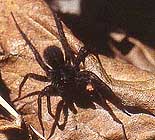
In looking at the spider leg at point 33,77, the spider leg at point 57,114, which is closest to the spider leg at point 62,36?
the spider leg at point 33,77

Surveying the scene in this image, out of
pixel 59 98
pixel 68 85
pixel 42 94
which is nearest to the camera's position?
pixel 42 94

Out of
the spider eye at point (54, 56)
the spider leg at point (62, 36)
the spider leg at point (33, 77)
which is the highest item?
the spider leg at point (62, 36)

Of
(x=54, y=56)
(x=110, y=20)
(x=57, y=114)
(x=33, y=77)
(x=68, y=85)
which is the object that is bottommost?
(x=57, y=114)

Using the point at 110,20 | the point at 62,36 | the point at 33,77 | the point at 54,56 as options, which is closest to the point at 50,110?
the point at 33,77

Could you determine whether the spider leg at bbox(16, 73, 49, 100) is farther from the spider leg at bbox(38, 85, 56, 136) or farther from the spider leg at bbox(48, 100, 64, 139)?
the spider leg at bbox(48, 100, 64, 139)

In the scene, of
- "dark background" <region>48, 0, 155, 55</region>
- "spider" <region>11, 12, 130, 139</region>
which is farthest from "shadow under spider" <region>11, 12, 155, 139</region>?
"dark background" <region>48, 0, 155, 55</region>

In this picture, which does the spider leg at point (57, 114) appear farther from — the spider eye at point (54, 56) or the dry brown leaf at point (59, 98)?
the spider eye at point (54, 56)

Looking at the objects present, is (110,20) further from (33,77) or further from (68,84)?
(33,77)
